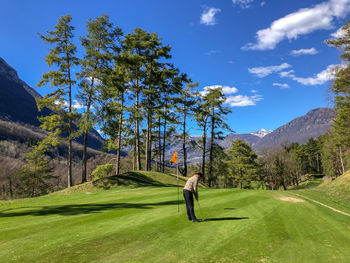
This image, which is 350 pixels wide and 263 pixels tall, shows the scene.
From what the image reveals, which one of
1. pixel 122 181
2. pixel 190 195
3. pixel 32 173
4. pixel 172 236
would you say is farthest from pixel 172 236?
pixel 32 173

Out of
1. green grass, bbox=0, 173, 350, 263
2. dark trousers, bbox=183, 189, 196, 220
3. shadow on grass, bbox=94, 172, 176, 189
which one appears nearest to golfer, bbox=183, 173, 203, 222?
dark trousers, bbox=183, 189, 196, 220

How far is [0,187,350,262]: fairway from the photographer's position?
4941 millimetres

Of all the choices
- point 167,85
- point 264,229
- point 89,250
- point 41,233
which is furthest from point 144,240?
point 167,85

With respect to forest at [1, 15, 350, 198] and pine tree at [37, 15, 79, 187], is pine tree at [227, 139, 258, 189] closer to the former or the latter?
forest at [1, 15, 350, 198]

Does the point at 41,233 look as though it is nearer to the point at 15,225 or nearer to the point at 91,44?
the point at 15,225

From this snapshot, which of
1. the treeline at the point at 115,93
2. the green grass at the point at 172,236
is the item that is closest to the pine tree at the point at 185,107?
the treeline at the point at 115,93

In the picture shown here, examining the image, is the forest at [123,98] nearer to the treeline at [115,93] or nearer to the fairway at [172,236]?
the treeline at [115,93]

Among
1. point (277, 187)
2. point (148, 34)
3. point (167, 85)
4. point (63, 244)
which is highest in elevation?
point (148, 34)

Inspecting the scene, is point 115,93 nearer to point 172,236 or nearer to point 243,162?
point 172,236

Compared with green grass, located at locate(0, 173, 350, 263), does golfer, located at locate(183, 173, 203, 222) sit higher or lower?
higher

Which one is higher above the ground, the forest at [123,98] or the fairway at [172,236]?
the forest at [123,98]

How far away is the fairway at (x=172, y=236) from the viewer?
16.2 feet

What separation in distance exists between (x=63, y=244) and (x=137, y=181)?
1677cm

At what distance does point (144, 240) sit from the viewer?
587 cm
